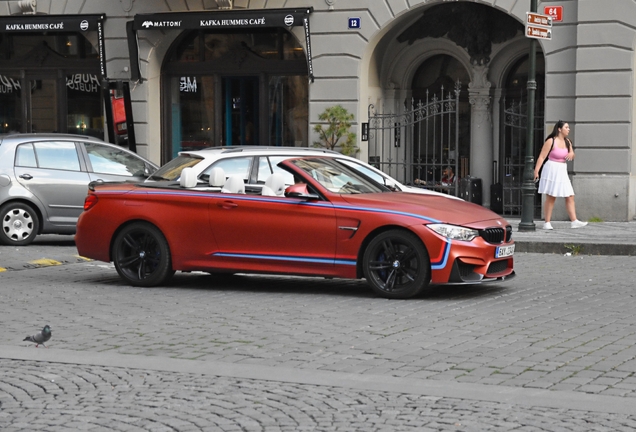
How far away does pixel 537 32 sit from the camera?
690 inches

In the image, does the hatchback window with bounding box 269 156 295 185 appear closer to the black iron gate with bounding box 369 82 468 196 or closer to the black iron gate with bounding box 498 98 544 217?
the black iron gate with bounding box 498 98 544 217

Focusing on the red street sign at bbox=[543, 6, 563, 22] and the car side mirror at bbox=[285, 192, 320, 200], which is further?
the red street sign at bbox=[543, 6, 563, 22]

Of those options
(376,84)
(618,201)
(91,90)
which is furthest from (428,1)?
(91,90)

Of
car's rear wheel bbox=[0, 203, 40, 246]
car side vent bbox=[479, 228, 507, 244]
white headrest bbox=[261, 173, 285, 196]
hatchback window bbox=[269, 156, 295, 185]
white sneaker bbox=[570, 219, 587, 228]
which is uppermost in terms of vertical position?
hatchback window bbox=[269, 156, 295, 185]

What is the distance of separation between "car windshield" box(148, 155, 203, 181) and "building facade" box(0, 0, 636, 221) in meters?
9.83

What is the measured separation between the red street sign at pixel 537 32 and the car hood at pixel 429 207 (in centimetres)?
688

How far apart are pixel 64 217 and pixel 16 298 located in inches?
228

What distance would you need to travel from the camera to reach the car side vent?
10.7 m

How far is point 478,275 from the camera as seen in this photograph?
1064 centimetres

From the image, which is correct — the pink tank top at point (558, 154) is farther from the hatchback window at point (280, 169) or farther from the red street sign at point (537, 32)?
the hatchback window at point (280, 169)

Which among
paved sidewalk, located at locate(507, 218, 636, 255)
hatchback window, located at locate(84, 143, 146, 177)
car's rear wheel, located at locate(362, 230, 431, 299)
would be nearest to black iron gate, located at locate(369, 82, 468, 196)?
paved sidewalk, located at locate(507, 218, 636, 255)

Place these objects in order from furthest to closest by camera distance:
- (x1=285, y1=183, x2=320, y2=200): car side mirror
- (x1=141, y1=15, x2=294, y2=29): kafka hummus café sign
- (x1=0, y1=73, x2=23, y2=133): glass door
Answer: (x1=0, y1=73, x2=23, y2=133): glass door
(x1=141, y1=15, x2=294, y2=29): kafka hummus café sign
(x1=285, y1=183, x2=320, y2=200): car side mirror

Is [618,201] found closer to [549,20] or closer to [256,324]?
[549,20]

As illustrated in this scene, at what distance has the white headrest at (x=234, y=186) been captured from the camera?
11391 millimetres
